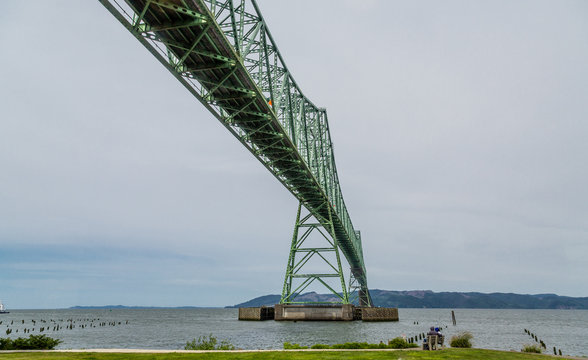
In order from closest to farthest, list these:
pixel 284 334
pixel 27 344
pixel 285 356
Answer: pixel 285 356 < pixel 27 344 < pixel 284 334

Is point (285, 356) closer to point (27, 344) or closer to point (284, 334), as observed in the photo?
point (27, 344)

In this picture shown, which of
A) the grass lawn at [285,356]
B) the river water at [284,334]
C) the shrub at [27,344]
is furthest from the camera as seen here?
the river water at [284,334]

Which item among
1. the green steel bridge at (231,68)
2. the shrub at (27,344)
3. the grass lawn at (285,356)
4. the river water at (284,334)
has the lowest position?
the river water at (284,334)

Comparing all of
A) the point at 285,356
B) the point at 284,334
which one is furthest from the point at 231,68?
the point at 284,334

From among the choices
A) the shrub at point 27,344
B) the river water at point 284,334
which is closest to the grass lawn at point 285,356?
the shrub at point 27,344

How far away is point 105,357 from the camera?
17.5m

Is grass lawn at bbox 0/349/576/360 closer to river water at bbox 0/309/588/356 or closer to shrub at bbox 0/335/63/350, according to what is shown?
shrub at bbox 0/335/63/350

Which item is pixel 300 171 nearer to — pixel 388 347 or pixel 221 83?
pixel 221 83

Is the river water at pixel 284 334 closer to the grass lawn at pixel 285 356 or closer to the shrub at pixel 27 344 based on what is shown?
the grass lawn at pixel 285 356

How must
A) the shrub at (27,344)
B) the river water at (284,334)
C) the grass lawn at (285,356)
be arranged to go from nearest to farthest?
1. the grass lawn at (285,356)
2. the shrub at (27,344)
3. the river water at (284,334)

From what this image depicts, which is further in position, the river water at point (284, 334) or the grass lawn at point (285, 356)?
the river water at point (284, 334)

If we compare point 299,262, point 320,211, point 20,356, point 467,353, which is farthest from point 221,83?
point 320,211

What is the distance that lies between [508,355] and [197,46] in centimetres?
2220

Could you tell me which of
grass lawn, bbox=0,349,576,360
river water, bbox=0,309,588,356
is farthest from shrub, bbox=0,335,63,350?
river water, bbox=0,309,588,356
